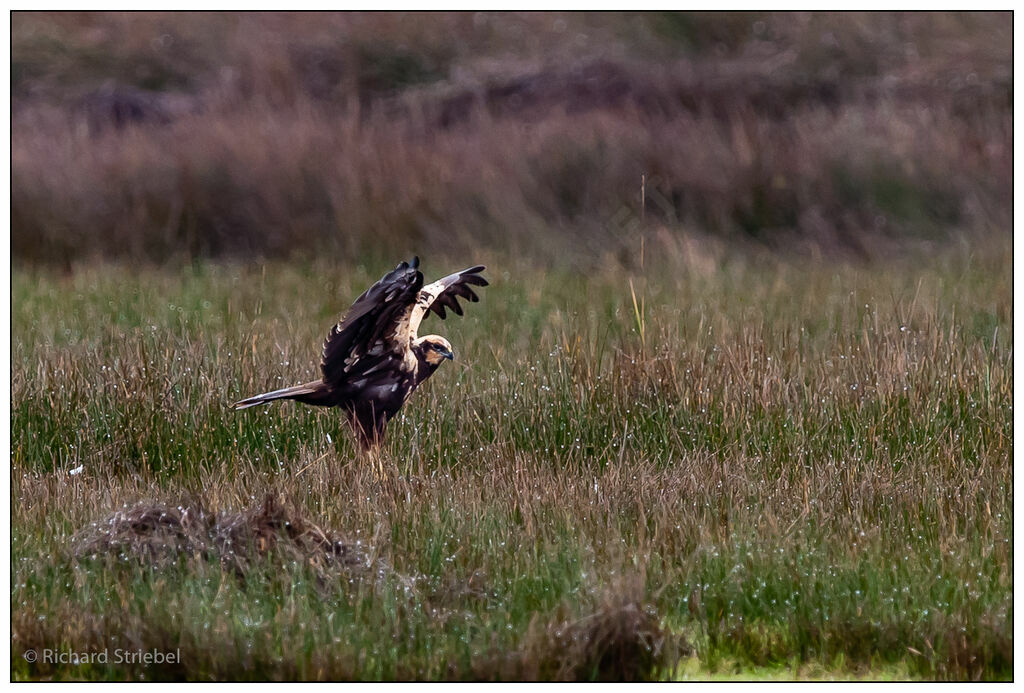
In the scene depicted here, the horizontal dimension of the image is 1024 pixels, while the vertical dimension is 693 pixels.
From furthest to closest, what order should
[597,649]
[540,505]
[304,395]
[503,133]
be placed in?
[503,133]
[304,395]
[540,505]
[597,649]

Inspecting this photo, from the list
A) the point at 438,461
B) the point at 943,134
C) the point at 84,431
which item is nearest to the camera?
the point at 438,461

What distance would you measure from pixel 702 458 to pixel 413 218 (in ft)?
19.2

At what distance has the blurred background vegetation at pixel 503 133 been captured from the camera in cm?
1128

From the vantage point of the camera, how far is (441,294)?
521cm

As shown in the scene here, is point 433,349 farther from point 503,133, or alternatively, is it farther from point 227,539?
point 503,133

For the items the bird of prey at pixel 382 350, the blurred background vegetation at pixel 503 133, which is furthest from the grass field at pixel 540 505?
the blurred background vegetation at pixel 503 133

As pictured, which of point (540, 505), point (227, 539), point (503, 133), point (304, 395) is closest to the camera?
point (227, 539)

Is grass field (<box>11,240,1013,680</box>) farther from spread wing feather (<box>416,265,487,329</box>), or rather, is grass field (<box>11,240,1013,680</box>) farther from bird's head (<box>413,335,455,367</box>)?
spread wing feather (<box>416,265,487,329</box>)

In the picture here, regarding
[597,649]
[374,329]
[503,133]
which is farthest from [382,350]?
[503,133]

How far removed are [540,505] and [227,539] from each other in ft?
3.85

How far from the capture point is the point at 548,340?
7156 millimetres

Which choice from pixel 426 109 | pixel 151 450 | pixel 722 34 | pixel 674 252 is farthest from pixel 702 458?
pixel 722 34

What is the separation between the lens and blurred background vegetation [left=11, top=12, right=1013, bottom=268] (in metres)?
11.3

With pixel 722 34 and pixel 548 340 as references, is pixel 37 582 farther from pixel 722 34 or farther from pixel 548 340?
pixel 722 34
